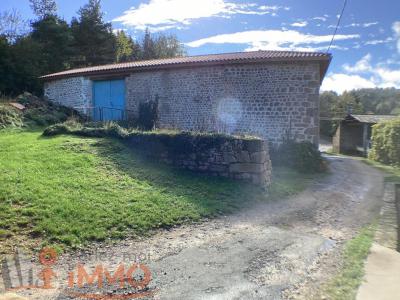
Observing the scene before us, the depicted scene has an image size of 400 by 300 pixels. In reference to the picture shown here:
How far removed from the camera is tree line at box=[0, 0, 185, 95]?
82.6 ft

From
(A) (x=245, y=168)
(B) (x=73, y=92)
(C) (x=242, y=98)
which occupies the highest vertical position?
(B) (x=73, y=92)

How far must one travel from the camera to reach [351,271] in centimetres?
453

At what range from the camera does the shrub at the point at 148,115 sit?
17281 mm

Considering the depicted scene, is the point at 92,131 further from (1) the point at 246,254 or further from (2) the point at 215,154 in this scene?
(1) the point at 246,254

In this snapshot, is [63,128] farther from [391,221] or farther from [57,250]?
[391,221]

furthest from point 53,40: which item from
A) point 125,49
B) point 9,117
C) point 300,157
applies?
point 300,157

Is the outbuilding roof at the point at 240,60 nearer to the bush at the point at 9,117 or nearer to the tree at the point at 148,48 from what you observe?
the bush at the point at 9,117

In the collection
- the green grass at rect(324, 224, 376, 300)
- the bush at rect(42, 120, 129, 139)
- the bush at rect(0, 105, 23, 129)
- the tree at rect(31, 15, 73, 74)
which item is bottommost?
the green grass at rect(324, 224, 376, 300)

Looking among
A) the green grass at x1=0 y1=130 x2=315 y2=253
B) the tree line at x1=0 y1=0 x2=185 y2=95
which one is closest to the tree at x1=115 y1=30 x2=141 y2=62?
the tree line at x1=0 y1=0 x2=185 y2=95

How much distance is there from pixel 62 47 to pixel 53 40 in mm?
929

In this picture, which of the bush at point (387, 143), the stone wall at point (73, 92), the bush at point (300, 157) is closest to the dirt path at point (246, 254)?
the bush at point (300, 157)

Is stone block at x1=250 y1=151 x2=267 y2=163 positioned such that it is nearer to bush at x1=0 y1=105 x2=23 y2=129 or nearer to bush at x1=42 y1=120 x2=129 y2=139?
bush at x1=42 y1=120 x2=129 y2=139

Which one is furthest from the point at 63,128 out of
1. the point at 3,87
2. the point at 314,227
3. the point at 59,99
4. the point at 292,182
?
the point at 3,87

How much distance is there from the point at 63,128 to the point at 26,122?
505cm
